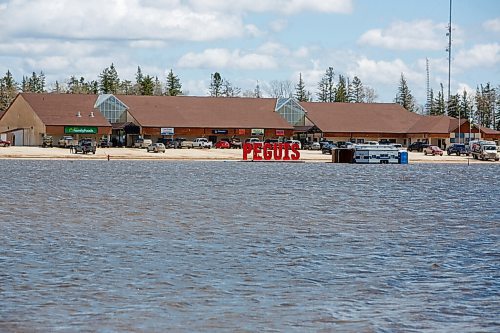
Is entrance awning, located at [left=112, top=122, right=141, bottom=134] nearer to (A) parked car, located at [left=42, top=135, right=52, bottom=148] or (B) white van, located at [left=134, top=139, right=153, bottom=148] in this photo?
(B) white van, located at [left=134, top=139, right=153, bottom=148]

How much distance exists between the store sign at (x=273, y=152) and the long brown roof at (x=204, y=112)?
30.5 m

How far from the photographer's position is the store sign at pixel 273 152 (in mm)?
95562

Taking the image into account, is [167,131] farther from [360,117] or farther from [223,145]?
[360,117]

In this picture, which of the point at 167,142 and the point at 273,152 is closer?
the point at 273,152

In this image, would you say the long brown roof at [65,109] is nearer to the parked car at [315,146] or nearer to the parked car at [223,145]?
the parked car at [223,145]

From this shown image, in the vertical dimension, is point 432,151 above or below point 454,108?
below

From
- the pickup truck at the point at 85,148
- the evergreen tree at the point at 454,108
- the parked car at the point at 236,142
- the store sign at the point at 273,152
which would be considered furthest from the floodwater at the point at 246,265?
the evergreen tree at the point at 454,108

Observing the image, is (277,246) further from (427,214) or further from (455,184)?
(455,184)

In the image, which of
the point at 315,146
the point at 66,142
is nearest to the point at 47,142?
the point at 66,142

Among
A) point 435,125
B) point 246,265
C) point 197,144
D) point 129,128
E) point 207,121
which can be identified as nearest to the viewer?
point 246,265

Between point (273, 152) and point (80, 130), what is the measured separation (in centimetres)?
3607

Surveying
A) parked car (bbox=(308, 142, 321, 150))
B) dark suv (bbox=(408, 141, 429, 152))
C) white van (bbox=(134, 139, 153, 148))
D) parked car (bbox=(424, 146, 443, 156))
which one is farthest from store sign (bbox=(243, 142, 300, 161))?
dark suv (bbox=(408, 141, 429, 152))

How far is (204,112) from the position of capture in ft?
434

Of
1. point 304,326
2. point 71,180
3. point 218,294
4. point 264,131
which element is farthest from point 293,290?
point 264,131
